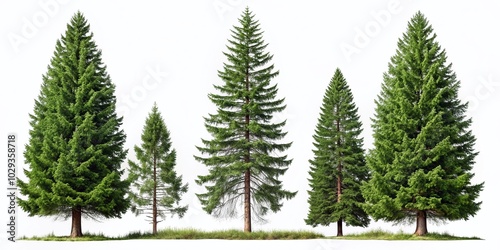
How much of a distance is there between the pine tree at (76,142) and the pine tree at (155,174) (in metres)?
1.86

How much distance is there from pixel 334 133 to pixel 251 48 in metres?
8.46

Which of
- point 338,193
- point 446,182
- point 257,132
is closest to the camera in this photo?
point 446,182

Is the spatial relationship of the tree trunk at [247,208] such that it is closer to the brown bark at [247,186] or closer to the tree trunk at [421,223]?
the brown bark at [247,186]

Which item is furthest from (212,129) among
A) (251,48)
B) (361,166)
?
(361,166)

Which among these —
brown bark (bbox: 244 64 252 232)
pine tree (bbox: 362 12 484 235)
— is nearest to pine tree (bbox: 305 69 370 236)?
pine tree (bbox: 362 12 484 235)

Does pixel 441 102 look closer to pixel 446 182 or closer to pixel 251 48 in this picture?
pixel 446 182

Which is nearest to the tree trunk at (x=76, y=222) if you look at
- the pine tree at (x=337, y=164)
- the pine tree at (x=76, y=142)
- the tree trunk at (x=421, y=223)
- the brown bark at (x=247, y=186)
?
the pine tree at (x=76, y=142)

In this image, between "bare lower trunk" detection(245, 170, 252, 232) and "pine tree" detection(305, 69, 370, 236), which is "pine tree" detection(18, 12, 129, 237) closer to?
"bare lower trunk" detection(245, 170, 252, 232)

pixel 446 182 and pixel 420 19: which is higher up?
pixel 420 19

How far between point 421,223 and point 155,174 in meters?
16.3

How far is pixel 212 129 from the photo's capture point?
125 feet

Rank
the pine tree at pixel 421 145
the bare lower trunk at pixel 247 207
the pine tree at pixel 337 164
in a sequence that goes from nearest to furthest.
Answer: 1. the pine tree at pixel 421 145
2. the bare lower trunk at pixel 247 207
3. the pine tree at pixel 337 164

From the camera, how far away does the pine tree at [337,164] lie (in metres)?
41.5

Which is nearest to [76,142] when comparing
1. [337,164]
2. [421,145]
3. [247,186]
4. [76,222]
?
[76,222]
